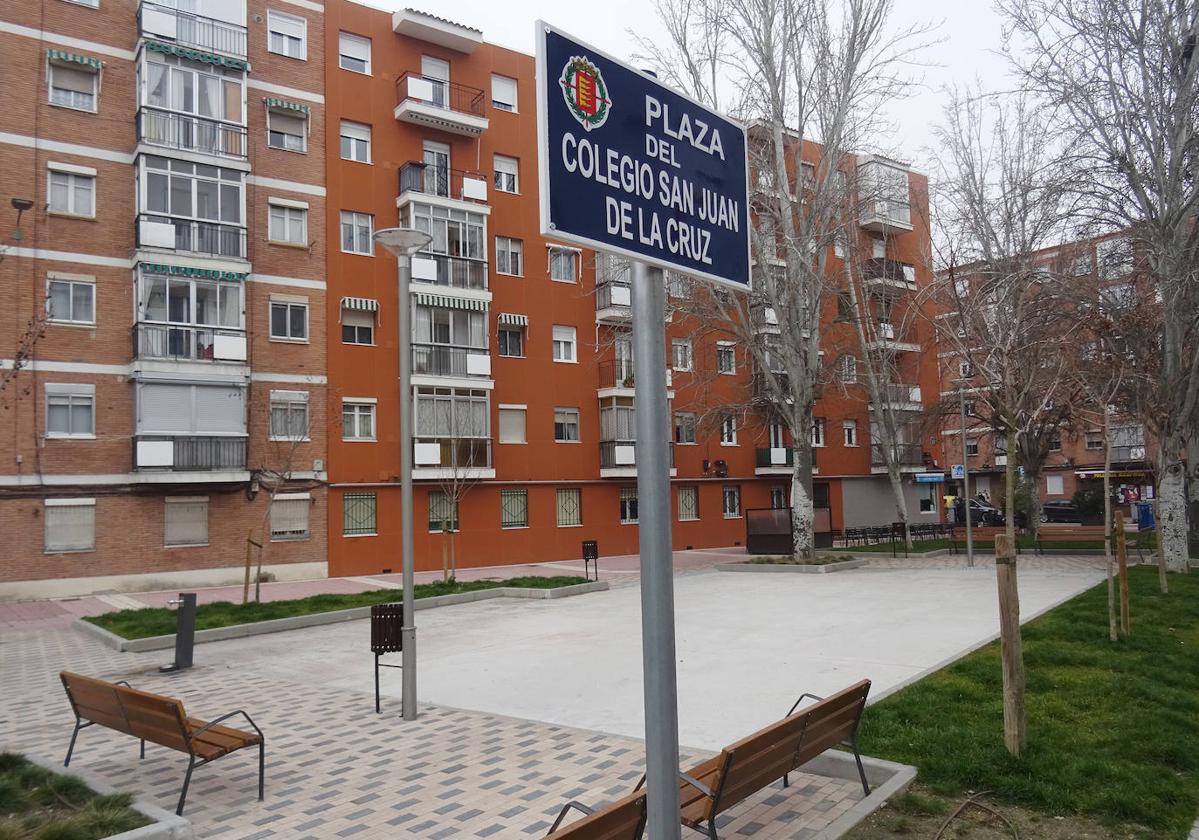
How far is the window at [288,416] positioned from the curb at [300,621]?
31.2ft

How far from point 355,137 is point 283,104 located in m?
2.58

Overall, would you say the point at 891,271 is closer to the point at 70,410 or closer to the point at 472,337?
the point at 472,337

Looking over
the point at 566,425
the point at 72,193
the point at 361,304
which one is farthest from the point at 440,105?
the point at 566,425

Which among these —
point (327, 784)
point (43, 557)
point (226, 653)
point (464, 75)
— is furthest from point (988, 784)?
point (464, 75)

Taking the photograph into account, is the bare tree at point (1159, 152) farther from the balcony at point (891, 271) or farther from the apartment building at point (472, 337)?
the balcony at point (891, 271)

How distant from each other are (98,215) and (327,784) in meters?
22.1

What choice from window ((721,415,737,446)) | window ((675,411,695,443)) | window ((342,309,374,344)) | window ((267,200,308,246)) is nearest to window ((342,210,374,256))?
window ((267,200,308,246))

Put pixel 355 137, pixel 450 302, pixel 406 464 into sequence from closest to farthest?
pixel 406 464 < pixel 355 137 < pixel 450 302

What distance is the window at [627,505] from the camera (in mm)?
33344

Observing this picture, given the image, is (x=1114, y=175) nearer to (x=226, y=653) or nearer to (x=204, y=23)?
(x=226, y=653)

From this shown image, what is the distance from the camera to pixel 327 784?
255 inches

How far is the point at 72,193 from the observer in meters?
23.0

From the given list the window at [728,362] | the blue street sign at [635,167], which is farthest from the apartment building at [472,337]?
the blue street sign at [635,167]

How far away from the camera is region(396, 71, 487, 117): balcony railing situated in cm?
2875
